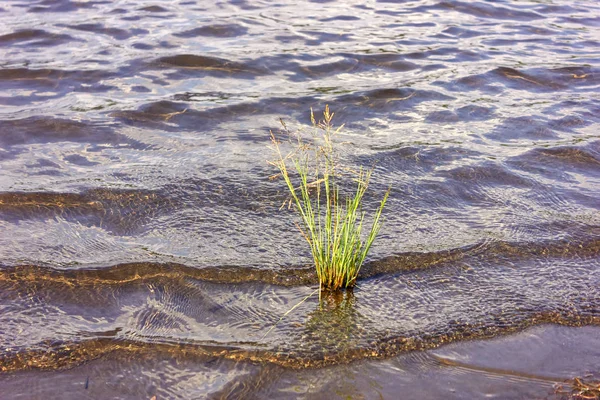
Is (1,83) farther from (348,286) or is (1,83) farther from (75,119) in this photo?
(348,286)

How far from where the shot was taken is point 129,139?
19.1 ft

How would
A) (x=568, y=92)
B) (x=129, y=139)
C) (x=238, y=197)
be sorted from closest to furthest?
1. (x=238, y=197)
2. (x=129, y=139)
3. (x=568, y=92)

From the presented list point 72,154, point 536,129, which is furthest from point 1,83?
point 536,129

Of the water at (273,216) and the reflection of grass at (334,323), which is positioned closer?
the water at (273,216)

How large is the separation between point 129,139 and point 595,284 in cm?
416

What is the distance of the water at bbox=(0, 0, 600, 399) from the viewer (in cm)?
305

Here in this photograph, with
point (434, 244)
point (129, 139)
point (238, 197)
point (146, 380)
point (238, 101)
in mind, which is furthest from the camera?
point (238, 101)

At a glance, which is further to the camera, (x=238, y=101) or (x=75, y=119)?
(x=238, y=101)

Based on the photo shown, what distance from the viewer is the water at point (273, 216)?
305cm

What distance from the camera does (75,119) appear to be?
6.09 metres

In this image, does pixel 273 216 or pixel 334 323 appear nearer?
pixel 334 323

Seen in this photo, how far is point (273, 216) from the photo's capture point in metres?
4.57

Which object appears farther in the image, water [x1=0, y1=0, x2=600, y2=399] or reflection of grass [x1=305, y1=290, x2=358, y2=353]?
reflection of grass [x1=305, y1=290, x2=358, y2=353]

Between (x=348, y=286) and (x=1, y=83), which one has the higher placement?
(x=1, y=83)
